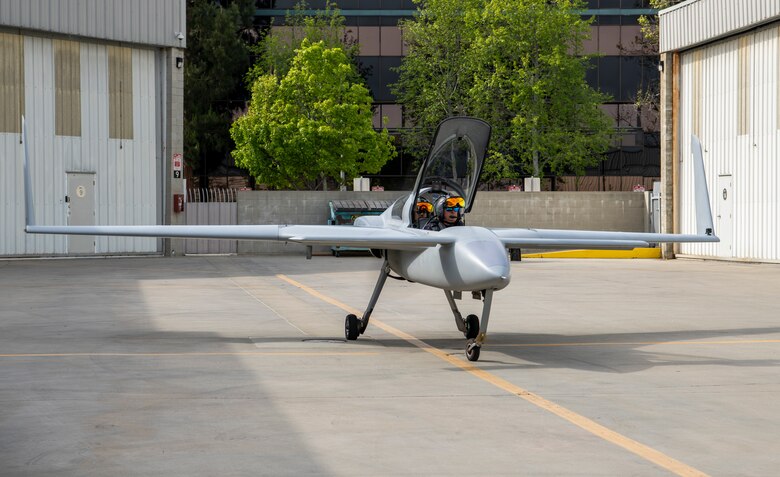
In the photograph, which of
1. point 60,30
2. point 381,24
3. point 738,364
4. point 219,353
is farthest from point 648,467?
point 381,24

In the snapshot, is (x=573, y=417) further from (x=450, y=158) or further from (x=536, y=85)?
(x=536, y=85)

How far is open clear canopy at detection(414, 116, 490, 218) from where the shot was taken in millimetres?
12391

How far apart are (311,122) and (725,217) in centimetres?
2674

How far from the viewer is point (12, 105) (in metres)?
32.8

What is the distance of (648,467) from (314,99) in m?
52.2

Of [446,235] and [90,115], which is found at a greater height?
[90,115]

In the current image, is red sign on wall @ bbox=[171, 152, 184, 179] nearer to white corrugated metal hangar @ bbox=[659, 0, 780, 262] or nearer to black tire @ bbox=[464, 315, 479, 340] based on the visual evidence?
white corrugated metal hangar @ bbox=[659, 0, 780, 262]

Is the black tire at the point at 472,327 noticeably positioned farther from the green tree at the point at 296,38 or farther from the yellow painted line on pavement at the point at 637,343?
the green tree at the point at 296,38

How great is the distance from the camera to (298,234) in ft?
38.5

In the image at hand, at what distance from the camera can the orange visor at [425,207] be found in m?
12.4

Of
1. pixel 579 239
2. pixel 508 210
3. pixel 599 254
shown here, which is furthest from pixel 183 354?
pixel 508 210

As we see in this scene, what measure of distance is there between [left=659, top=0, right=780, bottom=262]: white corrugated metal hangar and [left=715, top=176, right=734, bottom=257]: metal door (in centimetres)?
3

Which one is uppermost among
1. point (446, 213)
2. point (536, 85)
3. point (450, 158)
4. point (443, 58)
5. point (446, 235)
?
point (443, 58)

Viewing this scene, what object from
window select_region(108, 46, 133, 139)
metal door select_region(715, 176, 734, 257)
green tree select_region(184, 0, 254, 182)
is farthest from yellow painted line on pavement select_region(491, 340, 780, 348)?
green tree select_region(184, 0, 254, 182)
